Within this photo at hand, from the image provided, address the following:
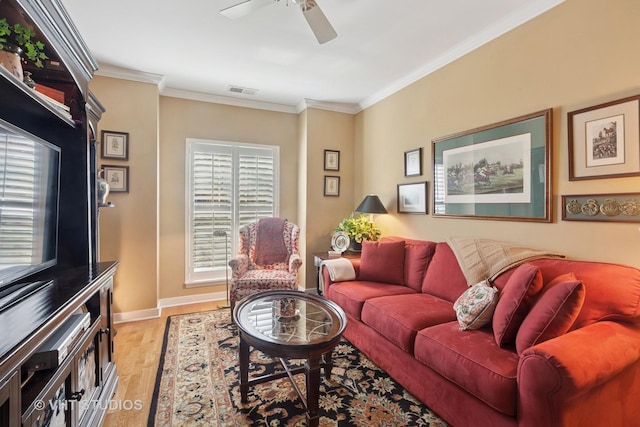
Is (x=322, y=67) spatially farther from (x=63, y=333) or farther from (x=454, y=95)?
(x=63, y=333)

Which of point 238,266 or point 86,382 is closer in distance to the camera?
point 86,382

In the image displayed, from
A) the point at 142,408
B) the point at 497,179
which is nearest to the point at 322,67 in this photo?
the point at 497,179

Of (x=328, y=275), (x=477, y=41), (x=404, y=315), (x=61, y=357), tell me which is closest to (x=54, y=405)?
(x=61, y=357)

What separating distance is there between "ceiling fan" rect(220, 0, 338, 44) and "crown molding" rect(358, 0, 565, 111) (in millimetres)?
1400

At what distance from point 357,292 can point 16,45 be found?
2.70 metres

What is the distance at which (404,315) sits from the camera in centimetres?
215

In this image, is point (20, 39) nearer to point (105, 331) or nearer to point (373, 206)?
point (105, 331)

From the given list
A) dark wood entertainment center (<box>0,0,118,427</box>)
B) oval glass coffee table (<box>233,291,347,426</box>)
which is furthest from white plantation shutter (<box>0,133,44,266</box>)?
oval glass coffee table (<box>233,291,347,426</box>)

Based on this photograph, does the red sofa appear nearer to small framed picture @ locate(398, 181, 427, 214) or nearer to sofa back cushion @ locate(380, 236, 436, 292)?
sofa back cushion @ locate(380, 236, 436, 292)

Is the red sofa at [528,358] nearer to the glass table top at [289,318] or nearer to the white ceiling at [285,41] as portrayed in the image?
the glass table top at [289,318]

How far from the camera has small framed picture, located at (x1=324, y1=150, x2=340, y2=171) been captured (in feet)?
14.3

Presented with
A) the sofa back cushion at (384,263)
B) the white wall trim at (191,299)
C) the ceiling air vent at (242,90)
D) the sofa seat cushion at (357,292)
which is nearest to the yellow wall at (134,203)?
the white wall trim at (191,299)

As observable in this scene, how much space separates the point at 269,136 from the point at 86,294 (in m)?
3.24

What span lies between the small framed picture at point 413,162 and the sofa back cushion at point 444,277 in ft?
3.14
